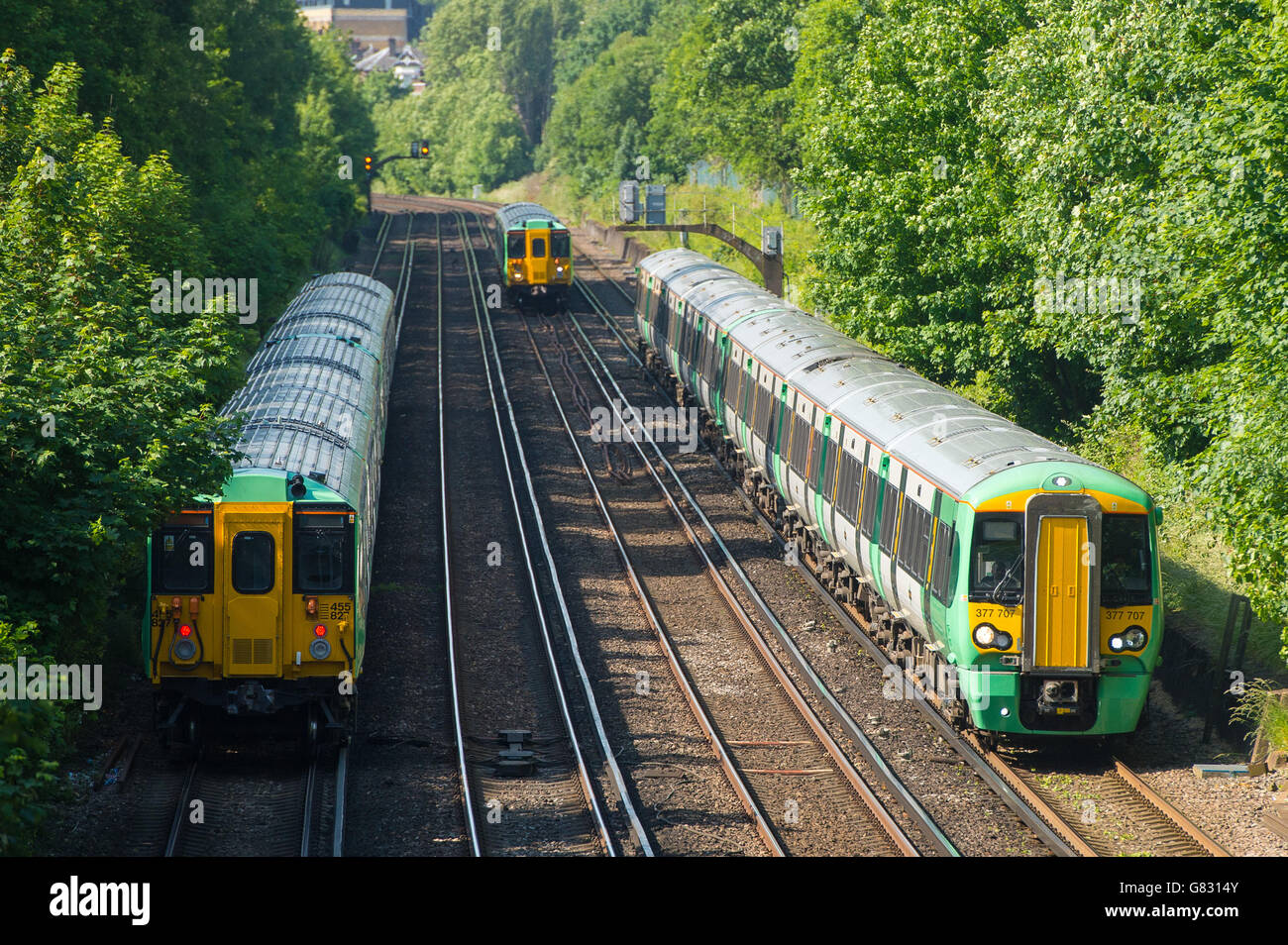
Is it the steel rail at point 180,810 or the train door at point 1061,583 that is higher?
the train door at point 1061,583

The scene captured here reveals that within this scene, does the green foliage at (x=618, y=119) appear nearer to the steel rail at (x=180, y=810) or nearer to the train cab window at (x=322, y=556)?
the train cab window at (x=322, y=556)

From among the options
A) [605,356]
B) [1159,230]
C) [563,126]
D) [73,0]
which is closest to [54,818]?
[1159,230]

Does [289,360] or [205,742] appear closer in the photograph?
[205,742]

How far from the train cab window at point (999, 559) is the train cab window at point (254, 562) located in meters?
7.85

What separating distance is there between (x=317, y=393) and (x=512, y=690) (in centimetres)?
586

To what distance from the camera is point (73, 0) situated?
31.7m

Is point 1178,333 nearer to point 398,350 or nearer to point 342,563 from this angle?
point 342,563

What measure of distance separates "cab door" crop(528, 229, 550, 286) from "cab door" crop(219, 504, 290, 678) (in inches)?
1440

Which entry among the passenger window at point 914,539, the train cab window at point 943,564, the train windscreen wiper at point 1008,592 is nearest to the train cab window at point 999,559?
the train windscreen wiper at point 1008,592

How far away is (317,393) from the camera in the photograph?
20828 mm

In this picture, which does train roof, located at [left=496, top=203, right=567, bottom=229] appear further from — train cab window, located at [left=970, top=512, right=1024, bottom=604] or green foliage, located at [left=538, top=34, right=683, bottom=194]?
train cab window, located at [left=970, top=512, right=1024, bottom=604]

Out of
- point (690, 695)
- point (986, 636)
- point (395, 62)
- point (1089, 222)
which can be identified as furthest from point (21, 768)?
point (395, 62)

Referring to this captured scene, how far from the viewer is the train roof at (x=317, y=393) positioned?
16.3 meters

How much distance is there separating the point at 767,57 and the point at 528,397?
30919mm
